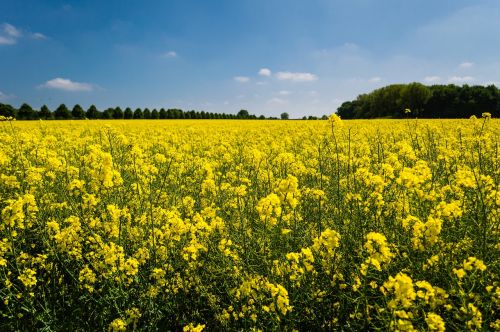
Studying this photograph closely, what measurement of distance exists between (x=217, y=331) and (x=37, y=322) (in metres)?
1.85

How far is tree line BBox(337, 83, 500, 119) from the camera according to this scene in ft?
166

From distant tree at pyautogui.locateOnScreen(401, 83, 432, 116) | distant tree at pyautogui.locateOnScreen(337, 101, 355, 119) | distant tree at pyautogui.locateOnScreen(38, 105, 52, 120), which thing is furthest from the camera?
distant tree at pyautogui.locateOnScreen(337, 101, 355, 119)

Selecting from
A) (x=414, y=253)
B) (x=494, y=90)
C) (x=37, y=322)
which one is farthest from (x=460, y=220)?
(x=494, y=90)

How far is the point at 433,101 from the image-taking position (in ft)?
181

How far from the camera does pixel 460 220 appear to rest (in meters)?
3.69

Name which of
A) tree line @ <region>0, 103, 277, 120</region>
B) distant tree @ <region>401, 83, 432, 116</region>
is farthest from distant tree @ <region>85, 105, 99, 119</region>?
distant tree @ <region>401, 83, 432, 116</region>

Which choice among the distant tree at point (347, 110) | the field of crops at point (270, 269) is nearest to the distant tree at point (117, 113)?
the distant tree at point (347, 110)

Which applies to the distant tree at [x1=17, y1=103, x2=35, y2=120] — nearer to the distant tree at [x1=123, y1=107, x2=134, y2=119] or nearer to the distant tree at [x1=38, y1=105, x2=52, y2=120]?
the distant tree at [x1=38, y1=105, x2=52, y2=120]

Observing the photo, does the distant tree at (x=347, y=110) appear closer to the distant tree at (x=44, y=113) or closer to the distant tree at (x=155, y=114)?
the distant tree at (x=155, y=114)

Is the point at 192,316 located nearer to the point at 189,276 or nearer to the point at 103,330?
the point at 189,276

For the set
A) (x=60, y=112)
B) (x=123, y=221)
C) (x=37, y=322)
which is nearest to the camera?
(x=37, y=322)

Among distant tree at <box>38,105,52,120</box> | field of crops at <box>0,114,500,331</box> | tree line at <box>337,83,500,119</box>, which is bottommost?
field of crops at <box>0,114,500,331</box>

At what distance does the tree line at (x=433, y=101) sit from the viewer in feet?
166

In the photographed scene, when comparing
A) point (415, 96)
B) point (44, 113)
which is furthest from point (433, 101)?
point (44, 113)
